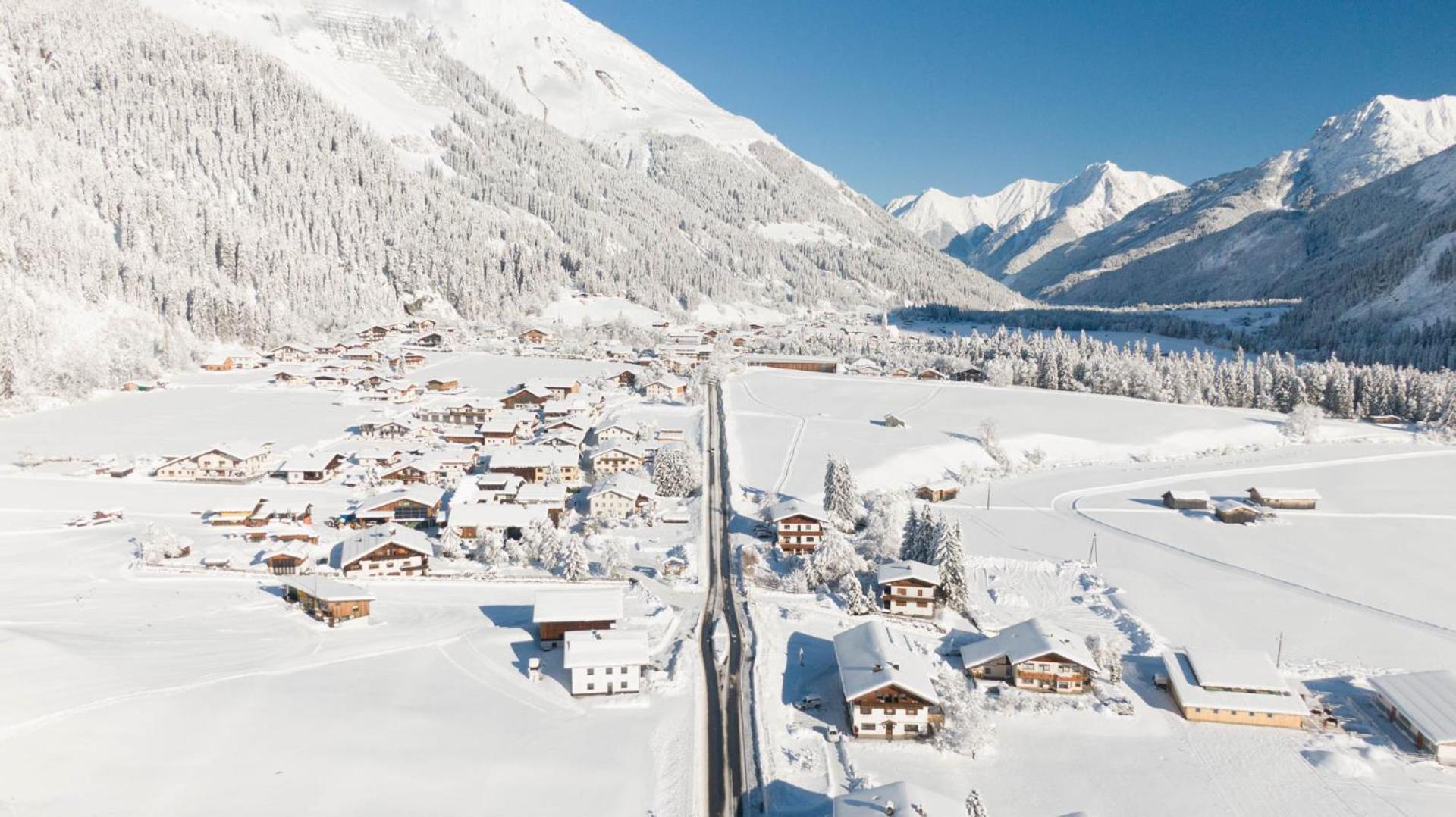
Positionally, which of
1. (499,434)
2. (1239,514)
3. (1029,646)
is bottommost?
(1029,646)

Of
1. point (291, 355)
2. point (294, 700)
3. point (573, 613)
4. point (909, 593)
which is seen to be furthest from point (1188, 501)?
point (291, 355)

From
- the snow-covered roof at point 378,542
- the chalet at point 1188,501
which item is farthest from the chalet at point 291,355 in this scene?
the chalet at point 1188,501

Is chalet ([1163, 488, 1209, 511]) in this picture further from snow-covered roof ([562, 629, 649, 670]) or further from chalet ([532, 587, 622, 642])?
snow-covered roof ([562, 629, 649, 670])

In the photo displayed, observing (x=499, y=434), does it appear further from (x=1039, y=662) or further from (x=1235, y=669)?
(x=1235, y=669)

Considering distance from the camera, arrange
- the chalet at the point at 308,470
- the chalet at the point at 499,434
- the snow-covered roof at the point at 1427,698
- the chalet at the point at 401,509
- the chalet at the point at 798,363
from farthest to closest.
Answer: the chalet at the point at 798,363, the chalet at the point at 499,434, the chalet at the point at 308,470, the chalet at the point at 401,509, the snow-covered roof at the point at 1427,698

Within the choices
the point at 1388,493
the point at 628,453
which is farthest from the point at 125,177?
the point at 1388,493

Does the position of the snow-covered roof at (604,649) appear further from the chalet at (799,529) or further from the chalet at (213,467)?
the chalet at (213,467)

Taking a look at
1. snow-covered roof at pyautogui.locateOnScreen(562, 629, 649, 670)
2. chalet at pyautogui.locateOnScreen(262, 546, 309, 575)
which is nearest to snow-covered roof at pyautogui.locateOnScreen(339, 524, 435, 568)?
chalet at pyautogui.locateOnScreen(262, 546, 309, 575)
